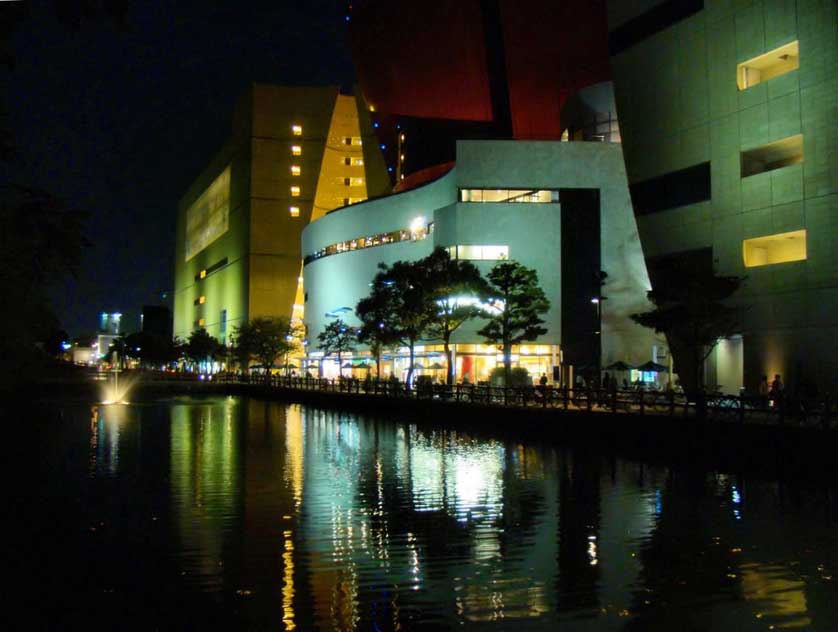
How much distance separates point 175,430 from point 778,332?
1963 cm

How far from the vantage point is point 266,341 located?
252 ft

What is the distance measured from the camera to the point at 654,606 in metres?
6.98

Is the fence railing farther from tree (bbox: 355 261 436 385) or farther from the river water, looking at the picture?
tree (bbox: 355 261 436 385)

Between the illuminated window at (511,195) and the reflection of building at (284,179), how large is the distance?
43.7 meters

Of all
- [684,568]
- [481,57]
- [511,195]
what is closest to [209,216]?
[481,57]

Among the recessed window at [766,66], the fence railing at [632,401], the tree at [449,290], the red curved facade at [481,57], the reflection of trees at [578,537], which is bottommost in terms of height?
the reflection of trees at [578,537]

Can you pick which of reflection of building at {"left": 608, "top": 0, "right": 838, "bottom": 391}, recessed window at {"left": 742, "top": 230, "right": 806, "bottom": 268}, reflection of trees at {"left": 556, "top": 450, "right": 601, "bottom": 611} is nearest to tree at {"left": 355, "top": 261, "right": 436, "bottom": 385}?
reflection of building at {"left": 608, "top": 0, "right": 838, "bottom": 391}

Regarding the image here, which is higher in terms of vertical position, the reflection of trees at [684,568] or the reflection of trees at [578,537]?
the reflection of trees at [578,537]

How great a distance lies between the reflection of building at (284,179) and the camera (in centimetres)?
9656

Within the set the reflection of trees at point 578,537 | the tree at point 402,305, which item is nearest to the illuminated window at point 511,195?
the tree at point 402,305

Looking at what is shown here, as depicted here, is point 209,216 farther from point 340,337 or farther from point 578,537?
point 578,537

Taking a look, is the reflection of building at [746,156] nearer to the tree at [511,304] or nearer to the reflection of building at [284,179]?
the tree at [511,304]

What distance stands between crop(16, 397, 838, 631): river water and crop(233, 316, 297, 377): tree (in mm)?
58805

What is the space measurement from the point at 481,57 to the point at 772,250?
37.9 m
